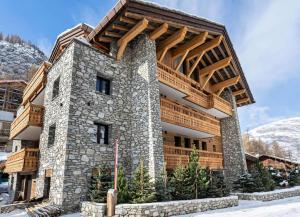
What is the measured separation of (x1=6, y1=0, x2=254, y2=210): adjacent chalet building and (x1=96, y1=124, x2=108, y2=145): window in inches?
2.1

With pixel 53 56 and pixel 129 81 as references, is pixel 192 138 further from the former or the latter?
pixel 53 56

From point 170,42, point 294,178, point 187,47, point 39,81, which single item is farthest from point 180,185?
point 294,178

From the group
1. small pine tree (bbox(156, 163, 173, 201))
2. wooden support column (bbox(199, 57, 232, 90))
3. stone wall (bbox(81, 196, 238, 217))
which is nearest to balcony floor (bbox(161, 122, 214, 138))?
small pine tree (bbox(156, 163, 173, 201))

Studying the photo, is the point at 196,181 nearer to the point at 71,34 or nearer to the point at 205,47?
the point at 205,47

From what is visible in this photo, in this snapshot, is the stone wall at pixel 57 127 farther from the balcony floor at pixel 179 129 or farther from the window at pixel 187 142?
the window at pixel 187 142

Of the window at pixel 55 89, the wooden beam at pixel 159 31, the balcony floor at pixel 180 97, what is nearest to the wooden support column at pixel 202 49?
the balcony floor at pixel 180 97

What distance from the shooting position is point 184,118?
1508 cm

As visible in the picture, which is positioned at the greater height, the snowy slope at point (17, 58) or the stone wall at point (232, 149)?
the snowy slope at point (17, 58)

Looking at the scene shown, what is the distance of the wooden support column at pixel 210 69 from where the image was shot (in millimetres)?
19384

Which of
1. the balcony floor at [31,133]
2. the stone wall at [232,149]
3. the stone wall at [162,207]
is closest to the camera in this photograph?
the stone wall at [162,207]

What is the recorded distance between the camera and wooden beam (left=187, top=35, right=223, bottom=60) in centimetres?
1708

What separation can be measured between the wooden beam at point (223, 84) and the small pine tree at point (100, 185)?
1446 cm

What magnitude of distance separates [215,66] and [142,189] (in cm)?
1343

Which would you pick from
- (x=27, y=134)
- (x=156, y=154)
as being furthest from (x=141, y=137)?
(x=27, y=134)
